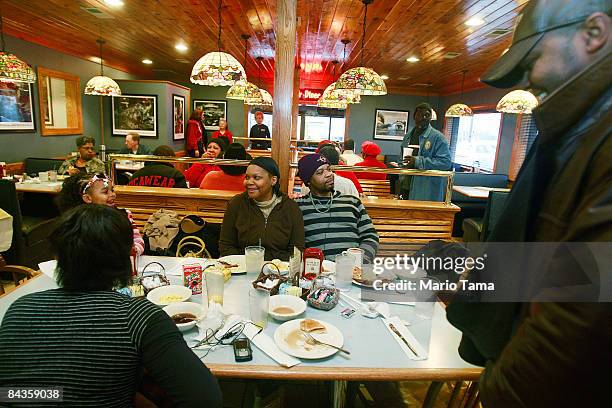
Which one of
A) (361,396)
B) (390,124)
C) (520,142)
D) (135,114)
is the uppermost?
(390,124)

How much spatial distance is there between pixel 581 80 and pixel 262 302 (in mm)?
1146

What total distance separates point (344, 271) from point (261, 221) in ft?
2.44

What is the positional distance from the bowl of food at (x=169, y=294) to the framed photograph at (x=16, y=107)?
4.71 meters

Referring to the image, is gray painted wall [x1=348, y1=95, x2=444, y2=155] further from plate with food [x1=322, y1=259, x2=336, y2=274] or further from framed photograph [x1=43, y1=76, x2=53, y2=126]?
plate with food [x1=322, y1=259, x2=336, y2=274]

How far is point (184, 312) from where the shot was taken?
1.42 metres

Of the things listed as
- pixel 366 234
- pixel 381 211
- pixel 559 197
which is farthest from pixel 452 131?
pixel 559 197

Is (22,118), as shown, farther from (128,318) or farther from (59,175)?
(128,318)

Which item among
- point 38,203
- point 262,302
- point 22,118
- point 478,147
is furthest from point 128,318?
point 478,147

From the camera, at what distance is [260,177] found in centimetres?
228

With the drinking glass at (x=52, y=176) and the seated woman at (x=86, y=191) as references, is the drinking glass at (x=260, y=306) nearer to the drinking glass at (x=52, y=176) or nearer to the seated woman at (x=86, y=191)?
the seated woman at (x=86, y=191)

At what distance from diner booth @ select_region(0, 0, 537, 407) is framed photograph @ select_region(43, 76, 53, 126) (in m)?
0.03

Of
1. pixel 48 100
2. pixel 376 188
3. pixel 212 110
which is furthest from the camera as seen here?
pixel 212 110

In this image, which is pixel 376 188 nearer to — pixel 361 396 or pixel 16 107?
pixel 361 396

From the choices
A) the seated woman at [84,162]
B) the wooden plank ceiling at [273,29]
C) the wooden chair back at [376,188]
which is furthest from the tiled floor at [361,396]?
the seated woman at [84,162]
